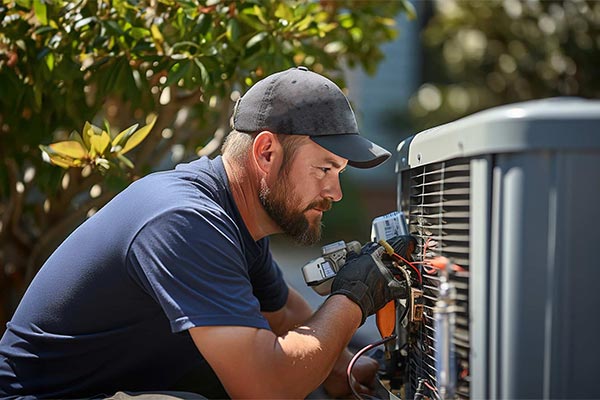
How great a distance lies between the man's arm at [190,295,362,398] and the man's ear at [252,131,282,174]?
1.25ft

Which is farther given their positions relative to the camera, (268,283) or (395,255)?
(268,283)

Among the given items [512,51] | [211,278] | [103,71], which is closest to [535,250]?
[211,278]

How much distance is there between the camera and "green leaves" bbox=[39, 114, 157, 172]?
240cm

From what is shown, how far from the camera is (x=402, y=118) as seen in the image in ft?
33.7

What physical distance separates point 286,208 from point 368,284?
31cm

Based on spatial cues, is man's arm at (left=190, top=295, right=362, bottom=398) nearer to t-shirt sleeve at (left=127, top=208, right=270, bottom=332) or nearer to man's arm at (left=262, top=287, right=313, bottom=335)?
t-shirt sleeve at (left=127, top=208, right=270, bottom=332)

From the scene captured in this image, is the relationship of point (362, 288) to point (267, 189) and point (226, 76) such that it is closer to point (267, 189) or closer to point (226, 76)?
point (267, 189)

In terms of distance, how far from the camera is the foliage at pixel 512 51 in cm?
806

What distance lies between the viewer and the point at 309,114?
6.64 feet

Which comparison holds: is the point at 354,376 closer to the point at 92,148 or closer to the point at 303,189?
the point at 303,189

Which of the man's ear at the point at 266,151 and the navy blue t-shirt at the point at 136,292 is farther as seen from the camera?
the man's ear at the point at 266,151

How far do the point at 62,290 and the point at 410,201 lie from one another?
95cm

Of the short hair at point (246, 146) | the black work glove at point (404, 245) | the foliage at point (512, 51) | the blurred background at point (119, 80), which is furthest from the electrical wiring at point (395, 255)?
the foliage at point (512, 51)

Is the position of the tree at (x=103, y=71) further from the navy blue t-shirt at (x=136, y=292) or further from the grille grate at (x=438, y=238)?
the grille grate at (x=438, y=238)
